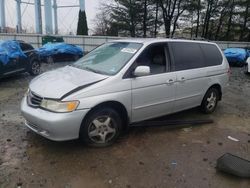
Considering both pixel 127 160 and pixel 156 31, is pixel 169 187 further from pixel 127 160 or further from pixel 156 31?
pixel 156 31

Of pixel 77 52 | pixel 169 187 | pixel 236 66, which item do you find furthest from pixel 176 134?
pixel 236 66

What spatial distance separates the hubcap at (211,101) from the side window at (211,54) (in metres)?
0.69

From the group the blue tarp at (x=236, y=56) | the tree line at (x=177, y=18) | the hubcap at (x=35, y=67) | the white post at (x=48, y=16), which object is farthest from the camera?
the tree line at (x=177, y=18)

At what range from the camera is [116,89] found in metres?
4.33

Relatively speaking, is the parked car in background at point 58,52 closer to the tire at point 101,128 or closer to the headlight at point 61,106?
the tire at point 101,128

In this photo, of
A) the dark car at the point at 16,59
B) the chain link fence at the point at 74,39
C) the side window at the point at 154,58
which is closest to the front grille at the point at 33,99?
the side window at the point at 154,58

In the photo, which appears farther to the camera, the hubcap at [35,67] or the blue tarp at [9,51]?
the hubcap at [35,67]

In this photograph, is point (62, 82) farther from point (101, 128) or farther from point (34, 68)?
point (34, 68)

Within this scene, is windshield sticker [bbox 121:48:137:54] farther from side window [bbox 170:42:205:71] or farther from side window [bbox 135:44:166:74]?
side window [bbox 170:42:205:71]

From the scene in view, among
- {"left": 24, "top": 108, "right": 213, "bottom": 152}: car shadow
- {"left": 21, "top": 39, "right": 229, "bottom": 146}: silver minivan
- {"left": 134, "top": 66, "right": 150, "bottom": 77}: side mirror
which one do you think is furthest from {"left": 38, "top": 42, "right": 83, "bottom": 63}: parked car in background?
{"left": 134, "top": 66, "right": 150, "bottom": 77}: side mirror

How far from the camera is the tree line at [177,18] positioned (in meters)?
29.5

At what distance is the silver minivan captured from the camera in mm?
3984

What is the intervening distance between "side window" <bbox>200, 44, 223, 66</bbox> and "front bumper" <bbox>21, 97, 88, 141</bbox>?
3126 mm

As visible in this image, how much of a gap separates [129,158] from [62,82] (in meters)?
1.49
